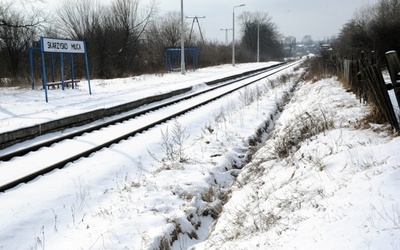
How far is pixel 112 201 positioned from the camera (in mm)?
5219

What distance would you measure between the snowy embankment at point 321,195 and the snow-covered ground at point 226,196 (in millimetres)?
15

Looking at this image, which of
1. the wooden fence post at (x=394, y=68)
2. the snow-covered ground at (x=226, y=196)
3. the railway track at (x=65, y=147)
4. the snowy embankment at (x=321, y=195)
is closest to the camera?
the snowy embankment at (x=321, y=195)

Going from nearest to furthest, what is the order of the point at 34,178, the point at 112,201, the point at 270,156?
the point at 112,201
the point at 34,178
the point at 270,156

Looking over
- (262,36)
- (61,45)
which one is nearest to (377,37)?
(61,45)

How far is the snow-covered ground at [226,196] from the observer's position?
3416 mm

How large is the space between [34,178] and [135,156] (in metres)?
2.03

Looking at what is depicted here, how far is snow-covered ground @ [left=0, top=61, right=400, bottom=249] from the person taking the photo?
3.42 m

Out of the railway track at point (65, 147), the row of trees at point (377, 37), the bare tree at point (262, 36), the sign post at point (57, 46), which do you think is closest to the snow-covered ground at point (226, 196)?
the railway track at point (65, 147)

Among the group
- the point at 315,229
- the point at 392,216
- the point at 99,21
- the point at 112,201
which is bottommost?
the point at 112,201

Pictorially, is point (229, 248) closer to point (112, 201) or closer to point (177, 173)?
point (112, 201)

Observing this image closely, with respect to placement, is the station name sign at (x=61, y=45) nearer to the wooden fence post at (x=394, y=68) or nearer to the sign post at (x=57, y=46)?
the sign post at (x=57, y=46)

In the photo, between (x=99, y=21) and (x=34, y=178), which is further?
(x=99, y=21)

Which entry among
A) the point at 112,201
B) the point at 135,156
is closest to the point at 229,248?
the point at 112,201

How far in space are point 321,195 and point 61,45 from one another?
46.5 feet
